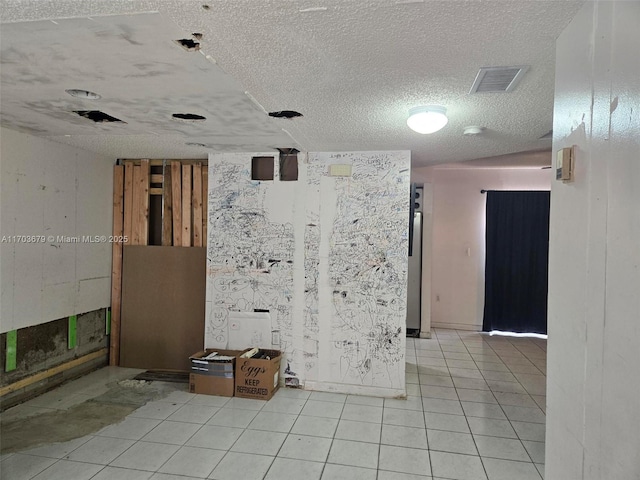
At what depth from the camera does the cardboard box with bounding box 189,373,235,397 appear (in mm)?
3664

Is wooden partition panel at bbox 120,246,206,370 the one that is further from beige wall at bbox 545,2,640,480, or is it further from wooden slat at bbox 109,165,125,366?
beige wall at bbox 545,2,640,480

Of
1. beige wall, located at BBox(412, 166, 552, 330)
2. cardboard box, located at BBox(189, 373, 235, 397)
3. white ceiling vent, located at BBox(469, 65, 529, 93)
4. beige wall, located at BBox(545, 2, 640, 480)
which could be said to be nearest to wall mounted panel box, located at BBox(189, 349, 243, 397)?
cardboard box, located at BBox(189, 373, 235, 397)

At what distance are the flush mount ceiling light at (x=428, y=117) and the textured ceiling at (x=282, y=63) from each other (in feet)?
0.27

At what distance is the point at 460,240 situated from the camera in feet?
21.1

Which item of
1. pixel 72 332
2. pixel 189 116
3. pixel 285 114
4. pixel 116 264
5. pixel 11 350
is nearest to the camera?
pixel 285 114

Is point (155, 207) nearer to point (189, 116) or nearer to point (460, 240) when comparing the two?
point (189, 116)

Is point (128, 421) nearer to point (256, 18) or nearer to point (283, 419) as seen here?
point (283, 419)

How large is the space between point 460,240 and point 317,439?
14.7ft

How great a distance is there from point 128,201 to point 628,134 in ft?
15.2

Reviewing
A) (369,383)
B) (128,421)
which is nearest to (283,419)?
(369,383)

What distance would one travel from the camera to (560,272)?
4.84 ft

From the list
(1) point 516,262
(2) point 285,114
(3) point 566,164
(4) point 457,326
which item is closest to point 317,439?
(2) point 285,114

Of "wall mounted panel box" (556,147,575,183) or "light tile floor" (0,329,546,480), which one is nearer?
"wall mounted panel box" (556,147,575,183)

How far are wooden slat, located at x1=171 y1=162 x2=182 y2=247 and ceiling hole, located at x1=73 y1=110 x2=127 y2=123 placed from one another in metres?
1.45
